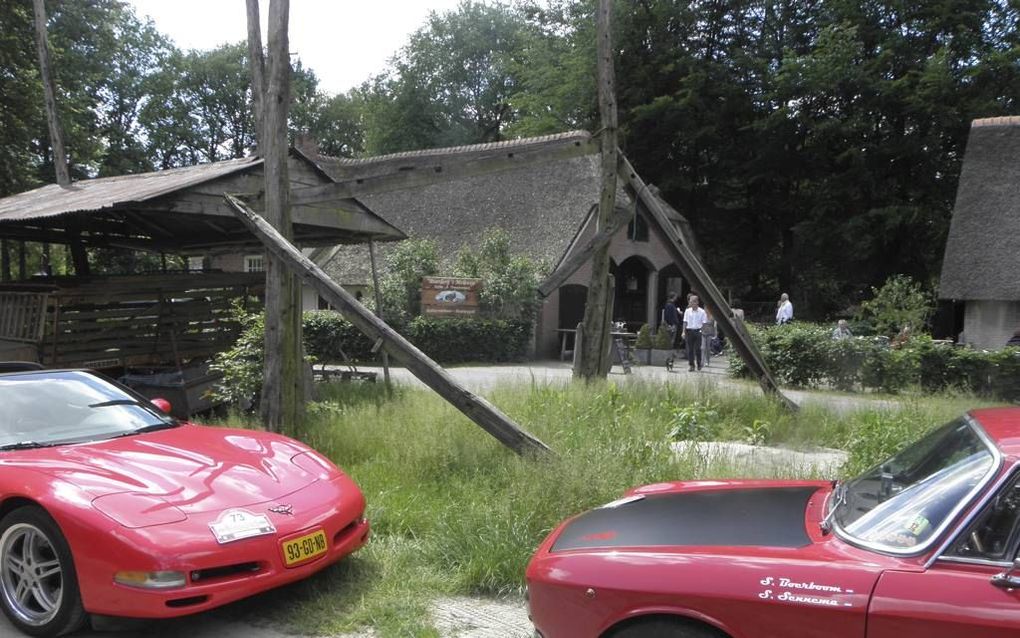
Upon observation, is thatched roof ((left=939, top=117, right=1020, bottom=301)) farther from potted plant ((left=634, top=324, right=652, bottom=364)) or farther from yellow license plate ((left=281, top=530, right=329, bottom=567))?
yellow license plate ((left=281, top=530, right=329, bottom=567))

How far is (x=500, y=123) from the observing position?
161 feet

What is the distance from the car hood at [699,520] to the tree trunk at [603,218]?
19.5 ft

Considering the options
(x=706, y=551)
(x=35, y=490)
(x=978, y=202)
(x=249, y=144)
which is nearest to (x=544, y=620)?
(x=706, y=551)

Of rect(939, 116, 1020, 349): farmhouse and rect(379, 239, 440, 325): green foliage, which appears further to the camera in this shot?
rect(379, 239, 440, 325): green foliage

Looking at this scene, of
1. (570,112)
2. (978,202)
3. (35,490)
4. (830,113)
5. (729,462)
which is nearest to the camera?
(35,490)

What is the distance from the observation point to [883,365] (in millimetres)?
14359

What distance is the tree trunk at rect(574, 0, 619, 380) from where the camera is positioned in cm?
998

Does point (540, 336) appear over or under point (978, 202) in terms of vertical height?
under

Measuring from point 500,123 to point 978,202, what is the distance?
1257 inches

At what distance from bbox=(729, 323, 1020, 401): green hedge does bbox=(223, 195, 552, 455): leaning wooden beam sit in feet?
31.9

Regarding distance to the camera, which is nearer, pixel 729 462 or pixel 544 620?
pixel 544 620

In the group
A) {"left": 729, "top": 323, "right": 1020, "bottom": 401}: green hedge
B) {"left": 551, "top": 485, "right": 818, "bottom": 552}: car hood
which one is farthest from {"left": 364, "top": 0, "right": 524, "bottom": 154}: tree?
{"left": 551, "top": 485, "right": 818, "bottom": 552}: car hood

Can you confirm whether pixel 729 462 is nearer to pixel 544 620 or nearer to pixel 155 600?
pixel 544 620

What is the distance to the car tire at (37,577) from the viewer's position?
3.90m
